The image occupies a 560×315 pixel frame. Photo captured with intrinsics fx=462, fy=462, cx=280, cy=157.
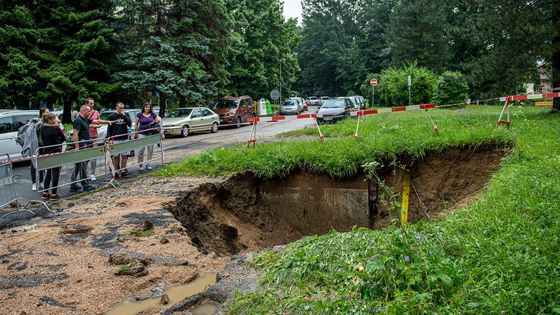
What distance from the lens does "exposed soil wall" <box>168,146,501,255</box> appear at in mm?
9938

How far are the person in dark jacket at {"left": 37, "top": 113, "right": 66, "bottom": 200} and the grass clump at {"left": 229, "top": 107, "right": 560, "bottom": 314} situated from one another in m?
6.10

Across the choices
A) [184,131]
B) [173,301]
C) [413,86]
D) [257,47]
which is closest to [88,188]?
[173,301]

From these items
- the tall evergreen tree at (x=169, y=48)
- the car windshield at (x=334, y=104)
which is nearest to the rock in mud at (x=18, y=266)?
the tall evergreen tree at (x=169, y=48)

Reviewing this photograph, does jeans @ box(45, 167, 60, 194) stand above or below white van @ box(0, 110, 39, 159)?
below

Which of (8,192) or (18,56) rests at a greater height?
(18,56)

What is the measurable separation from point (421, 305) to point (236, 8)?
128 ft

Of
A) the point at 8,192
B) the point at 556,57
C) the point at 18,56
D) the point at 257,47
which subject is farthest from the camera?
the point at 257,47

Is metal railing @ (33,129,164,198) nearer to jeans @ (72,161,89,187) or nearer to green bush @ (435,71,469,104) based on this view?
jeans @ (72,161,89,187)

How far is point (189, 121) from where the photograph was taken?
77.6ft

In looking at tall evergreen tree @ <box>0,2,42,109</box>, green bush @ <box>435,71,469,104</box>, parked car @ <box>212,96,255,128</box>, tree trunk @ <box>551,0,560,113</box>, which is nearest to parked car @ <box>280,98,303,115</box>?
parked car @ <box>212,96,255,128</box>

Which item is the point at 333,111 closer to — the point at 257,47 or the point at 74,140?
the point at 74,140

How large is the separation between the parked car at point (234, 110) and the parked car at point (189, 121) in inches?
72.9

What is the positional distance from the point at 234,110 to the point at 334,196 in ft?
63.0

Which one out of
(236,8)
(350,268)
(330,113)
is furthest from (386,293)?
(236,8)
